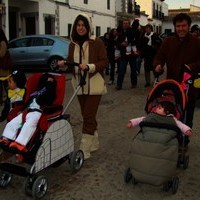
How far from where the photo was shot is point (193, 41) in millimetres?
5344

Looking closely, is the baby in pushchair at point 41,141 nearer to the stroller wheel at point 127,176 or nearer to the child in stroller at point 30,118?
the child in stroller at point 30,118

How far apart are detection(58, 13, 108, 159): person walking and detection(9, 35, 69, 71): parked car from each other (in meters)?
11.2

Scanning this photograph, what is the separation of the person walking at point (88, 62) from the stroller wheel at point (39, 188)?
1304 mm

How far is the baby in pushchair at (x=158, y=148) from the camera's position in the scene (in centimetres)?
420

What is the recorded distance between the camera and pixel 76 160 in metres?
5.12

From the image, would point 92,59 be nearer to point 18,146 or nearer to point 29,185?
point 18,146

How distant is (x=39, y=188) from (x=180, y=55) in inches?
93.1

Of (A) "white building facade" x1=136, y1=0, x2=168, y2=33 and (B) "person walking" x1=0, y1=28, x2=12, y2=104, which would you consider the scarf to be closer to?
(B) "person walking" x1=0, y1=28, x2=12, y2=104

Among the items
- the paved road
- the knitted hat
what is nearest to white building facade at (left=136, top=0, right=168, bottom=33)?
the paved road

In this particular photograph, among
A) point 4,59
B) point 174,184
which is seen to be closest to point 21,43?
point 4,59

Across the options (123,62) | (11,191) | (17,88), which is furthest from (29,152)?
(123,62)

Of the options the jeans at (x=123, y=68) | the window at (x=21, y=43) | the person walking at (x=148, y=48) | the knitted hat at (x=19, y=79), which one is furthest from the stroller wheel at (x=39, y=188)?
the window at (x=21, y=43)

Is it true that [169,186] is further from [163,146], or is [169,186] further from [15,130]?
[15,130]

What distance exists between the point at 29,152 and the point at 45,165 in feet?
0.74
